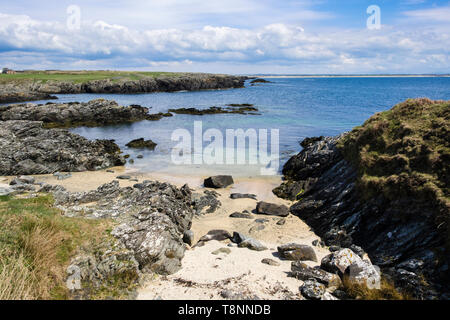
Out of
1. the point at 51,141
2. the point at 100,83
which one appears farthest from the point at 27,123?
the point at 100,83

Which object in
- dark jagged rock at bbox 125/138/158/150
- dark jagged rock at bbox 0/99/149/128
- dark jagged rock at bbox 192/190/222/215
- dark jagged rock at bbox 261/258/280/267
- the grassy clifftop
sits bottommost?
dark jagged rock at bbox 261/258/280/267

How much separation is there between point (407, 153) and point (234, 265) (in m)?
9.65

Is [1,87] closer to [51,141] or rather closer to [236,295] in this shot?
[51,141]

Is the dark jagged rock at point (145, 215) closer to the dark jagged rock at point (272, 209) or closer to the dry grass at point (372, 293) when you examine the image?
the dark jagged rock at point (272, 209)

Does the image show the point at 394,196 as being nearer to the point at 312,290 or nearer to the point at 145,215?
the point at 312,290

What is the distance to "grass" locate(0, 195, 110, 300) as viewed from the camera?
24.1 ft

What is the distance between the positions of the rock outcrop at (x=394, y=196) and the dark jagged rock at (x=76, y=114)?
4376 cm

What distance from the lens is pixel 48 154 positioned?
24.4 meters

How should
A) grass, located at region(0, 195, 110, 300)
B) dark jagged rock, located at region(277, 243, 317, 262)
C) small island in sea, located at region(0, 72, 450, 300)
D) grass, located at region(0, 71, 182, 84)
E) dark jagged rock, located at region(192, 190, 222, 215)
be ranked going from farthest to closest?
grass, located at region(0, 71, 182, 84), dark jagged rock, located at region(192, 190, 222, 215), dark jagged rock, located at region(277, 243, 317, 262), small island in sea, located at region(0, 72, 450, 300), grass, located at region(0, 195, 110, 300)

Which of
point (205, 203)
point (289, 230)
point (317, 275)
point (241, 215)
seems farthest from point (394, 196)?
point (205, 203)

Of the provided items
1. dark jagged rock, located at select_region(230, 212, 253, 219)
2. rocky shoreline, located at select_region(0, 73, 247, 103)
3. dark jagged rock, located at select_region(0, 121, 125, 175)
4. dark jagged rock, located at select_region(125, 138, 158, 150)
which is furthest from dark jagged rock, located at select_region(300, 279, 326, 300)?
rocky shoreline, located at select_region(0, 73, 247, 103)

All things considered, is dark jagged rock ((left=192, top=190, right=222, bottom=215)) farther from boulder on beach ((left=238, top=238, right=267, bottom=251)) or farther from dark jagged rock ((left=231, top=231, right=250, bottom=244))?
boulder on beach ((left=238, top=238, right=267, bottom=251))

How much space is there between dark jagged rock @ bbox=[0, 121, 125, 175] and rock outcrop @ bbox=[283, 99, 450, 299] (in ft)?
58.4

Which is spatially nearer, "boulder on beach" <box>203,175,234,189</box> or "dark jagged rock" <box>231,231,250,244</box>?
"dark jagged rock" <box>231,231,250,244</box>
